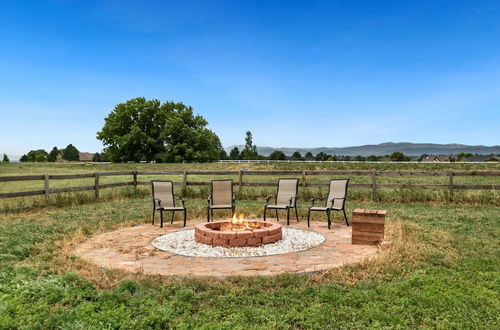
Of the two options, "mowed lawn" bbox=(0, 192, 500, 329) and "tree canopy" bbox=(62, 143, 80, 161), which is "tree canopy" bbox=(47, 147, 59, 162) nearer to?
"tree canopy" bbox=(62, 143, 80, 161)

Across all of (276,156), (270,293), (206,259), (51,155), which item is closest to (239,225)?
(206,259)

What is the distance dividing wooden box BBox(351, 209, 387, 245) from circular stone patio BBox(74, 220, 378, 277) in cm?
14

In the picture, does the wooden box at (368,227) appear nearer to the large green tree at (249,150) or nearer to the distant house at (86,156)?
the large green tree at (249,150)

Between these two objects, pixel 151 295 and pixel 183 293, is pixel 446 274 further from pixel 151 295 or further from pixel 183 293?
pixel 151 295

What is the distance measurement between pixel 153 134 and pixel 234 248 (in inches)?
1611

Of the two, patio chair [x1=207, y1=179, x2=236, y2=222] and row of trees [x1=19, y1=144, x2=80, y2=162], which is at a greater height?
row of trees [x1=19, y1=144, x2=80, y2=162]

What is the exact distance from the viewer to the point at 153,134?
4444 cm

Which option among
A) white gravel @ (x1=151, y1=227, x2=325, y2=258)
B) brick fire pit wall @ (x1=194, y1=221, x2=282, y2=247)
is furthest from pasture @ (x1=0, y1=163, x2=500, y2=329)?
brick fire pit wall @ (x1=194, y1=221, x2=282, y2=247)

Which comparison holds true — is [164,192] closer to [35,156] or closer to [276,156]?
[276,156]

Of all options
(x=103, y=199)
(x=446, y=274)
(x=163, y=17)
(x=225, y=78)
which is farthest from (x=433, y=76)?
(x=103, y=199)

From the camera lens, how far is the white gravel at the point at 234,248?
17.0 ft

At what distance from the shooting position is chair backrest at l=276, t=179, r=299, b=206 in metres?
8.07

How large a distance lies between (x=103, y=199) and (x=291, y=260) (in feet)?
28.6

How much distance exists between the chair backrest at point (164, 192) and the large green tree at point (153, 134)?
34580mm
